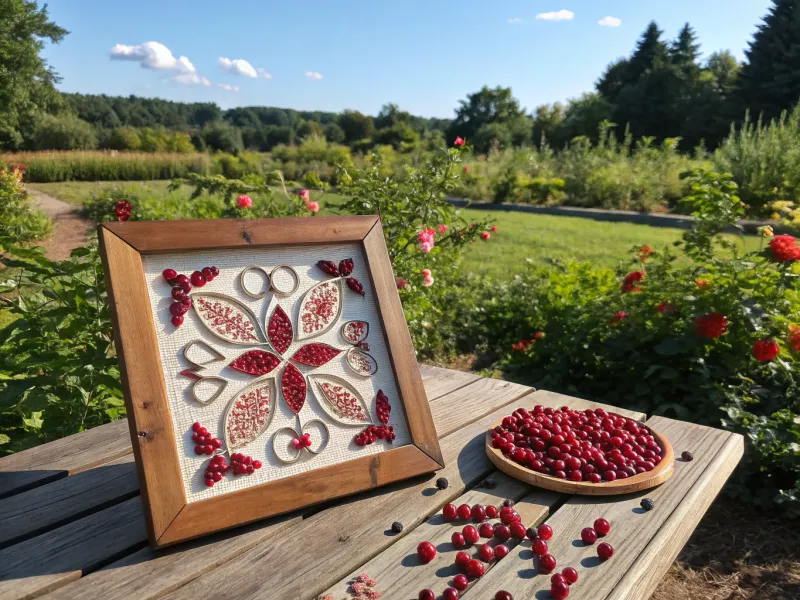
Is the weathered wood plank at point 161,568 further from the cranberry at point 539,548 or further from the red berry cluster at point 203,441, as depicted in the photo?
the cranberry at point 539,548

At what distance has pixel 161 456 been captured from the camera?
1.09m

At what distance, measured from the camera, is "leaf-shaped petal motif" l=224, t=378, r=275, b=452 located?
1205 mm

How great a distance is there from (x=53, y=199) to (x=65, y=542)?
A: 34.0 feet

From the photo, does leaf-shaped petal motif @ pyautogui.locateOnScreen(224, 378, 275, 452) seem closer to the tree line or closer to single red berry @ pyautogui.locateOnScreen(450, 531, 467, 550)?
single red berry @ pyautogui.locateOnScreen(450, 531, 467, 550)

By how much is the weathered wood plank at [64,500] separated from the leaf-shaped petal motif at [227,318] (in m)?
0.44

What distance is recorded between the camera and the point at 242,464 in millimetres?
1178

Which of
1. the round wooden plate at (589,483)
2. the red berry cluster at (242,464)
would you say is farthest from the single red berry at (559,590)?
the red berry cluster at (242,464)

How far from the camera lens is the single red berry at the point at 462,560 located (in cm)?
106

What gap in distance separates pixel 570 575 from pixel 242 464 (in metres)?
0.66

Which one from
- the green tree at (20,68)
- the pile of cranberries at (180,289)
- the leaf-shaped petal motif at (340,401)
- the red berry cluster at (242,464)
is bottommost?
the red berry cluster at (242,464)

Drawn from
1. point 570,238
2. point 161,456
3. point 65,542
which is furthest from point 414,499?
point 570,238

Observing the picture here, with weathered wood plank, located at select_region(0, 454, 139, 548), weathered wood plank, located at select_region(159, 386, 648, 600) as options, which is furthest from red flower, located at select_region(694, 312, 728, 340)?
weathered wood plank, located at select_region(0, 454, 139, 548)

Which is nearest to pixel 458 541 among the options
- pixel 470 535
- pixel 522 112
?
pixel 470 535

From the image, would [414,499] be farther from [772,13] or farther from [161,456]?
[772,13]
